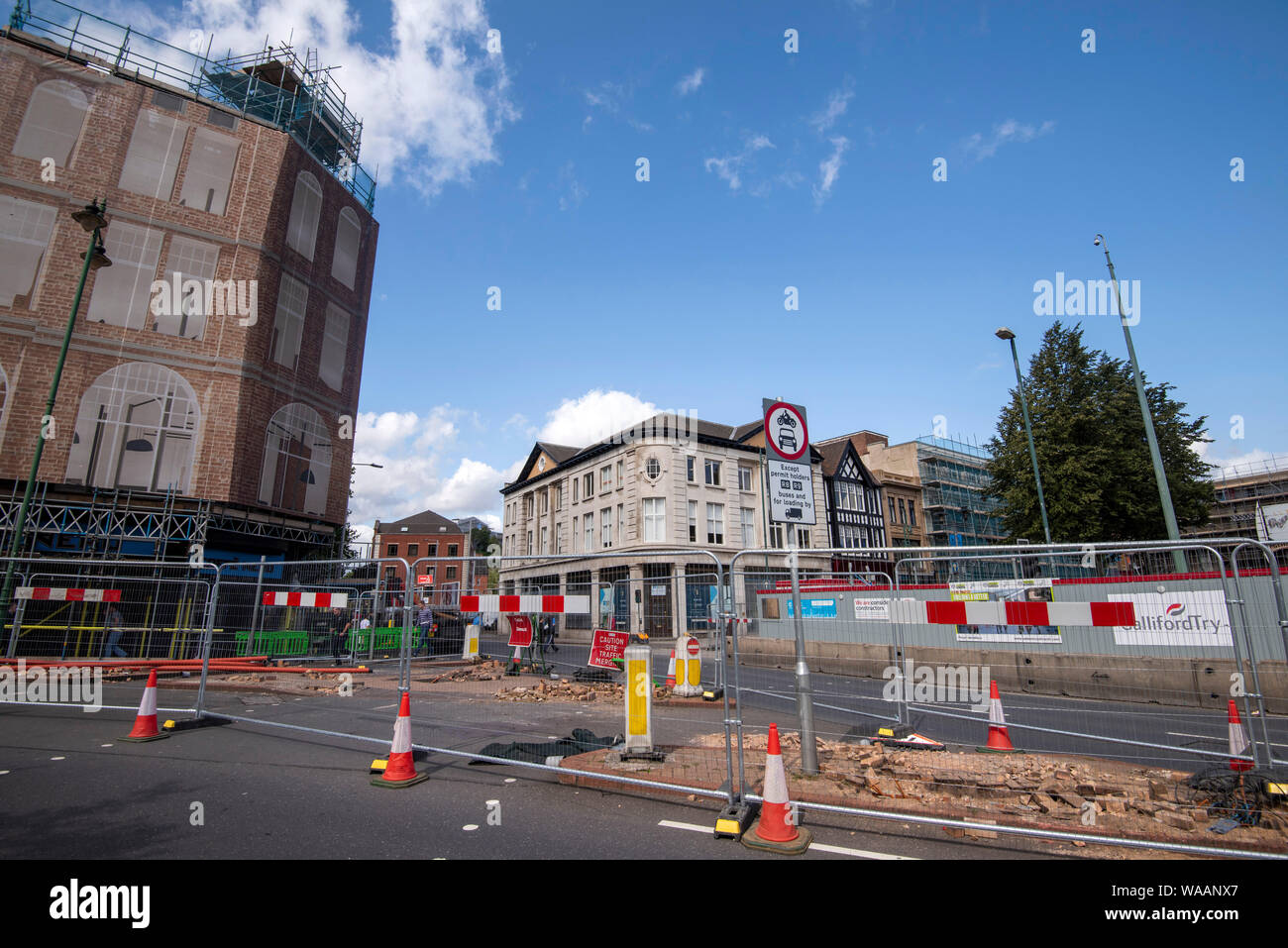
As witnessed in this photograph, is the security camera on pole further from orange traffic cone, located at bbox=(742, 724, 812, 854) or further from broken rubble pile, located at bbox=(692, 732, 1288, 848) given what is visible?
orange traffic cone, located at bbox=(742, 724, 812, 854)

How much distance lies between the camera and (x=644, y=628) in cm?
674

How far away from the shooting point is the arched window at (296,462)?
2458 cm

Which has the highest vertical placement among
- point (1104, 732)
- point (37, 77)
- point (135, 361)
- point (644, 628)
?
point (37, 77)

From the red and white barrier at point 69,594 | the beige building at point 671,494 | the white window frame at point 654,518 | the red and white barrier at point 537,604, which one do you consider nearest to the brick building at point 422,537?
the beige building at point 671,494

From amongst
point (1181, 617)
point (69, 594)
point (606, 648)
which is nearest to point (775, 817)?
point (606, 648)

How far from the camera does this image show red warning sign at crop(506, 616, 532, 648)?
866 cm

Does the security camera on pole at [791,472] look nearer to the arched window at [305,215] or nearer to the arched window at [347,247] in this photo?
the arched window at [305,215]

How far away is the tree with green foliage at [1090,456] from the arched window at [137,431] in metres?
35.7

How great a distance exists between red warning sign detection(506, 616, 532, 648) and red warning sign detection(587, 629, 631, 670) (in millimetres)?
1762

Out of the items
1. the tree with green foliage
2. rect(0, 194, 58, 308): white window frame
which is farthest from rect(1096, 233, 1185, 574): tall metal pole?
rect(0, 194, 58, 308): white window frame

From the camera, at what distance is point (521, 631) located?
8.91 metres
